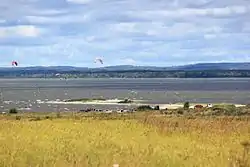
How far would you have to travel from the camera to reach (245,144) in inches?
590

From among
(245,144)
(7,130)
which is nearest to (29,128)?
(7,130)

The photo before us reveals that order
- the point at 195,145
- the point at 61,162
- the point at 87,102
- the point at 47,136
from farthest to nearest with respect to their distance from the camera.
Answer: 1. the point at 87,102
2. the point at 47,136
3. the point at 195,145
4. the point at 61,162

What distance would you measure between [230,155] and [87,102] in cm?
10573

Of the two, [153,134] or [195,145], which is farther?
[153,134]

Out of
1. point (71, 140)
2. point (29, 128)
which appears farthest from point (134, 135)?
point (29, 128)

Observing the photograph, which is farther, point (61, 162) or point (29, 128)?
point (29, 128)

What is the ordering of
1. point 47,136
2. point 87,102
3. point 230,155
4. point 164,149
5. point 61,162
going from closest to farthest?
1. point 61,162
2. point 230,155
3. point 164,149
4. point 47,136
5. point 87,102

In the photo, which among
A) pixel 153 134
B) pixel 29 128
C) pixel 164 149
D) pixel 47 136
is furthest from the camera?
pixel 29 128

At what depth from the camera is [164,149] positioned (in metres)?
14.6

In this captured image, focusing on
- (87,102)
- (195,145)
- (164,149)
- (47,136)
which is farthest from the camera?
(87,102)

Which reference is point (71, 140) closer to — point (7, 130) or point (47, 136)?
point (47, 136)

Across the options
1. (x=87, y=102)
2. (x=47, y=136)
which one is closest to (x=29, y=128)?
(x=47, y=136)

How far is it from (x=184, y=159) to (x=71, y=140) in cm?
404

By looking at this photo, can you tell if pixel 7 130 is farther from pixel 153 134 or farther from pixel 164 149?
pixel 164 149
